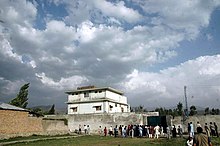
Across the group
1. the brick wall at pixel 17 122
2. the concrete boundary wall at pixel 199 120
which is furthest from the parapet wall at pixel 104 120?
the brick wall at pixel 17 122

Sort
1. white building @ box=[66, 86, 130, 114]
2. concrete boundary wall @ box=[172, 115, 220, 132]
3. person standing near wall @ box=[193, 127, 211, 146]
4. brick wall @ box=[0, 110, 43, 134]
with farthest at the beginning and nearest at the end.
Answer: white building @ box=[66, 86, 130, 114]
concrete boundary wall @ box=[172, 115, 220, 132]
brick wall @ box=[0, 110, 43, 134]
person standing near wall @ box=[193, 127, 211, 146]

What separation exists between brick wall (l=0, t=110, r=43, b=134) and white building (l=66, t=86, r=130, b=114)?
67.1ft

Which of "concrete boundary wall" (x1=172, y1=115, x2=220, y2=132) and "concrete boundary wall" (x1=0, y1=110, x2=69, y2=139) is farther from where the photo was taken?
"concrete boundary wall" (x1=172, y1=115, x2=220, y2=132)

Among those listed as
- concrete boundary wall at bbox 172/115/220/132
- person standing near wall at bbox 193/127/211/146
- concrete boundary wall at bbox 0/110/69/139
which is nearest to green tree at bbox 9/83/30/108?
concrete boundary wall at bbox 0/110/69/139

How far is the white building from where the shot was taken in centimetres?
5659

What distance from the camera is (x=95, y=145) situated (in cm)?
2289

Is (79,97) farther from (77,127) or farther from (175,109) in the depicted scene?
(175,109)

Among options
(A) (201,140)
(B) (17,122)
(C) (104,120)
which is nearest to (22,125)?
(B) (17,122)

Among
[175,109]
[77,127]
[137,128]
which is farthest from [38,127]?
[175,109]

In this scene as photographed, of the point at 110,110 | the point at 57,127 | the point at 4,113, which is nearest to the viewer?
the point at 4,113

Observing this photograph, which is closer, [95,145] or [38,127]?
[95,145]

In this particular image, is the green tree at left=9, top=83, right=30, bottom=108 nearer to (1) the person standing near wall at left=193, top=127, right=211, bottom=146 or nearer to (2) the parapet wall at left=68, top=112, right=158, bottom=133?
(2) the parapet wall at left=68, top=112, right=158, bottom=133

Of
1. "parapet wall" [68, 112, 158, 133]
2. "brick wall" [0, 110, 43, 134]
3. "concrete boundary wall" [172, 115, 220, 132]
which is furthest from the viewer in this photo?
"parapet wall" [68, 112, 158, 133]

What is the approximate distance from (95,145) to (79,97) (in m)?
37.1
